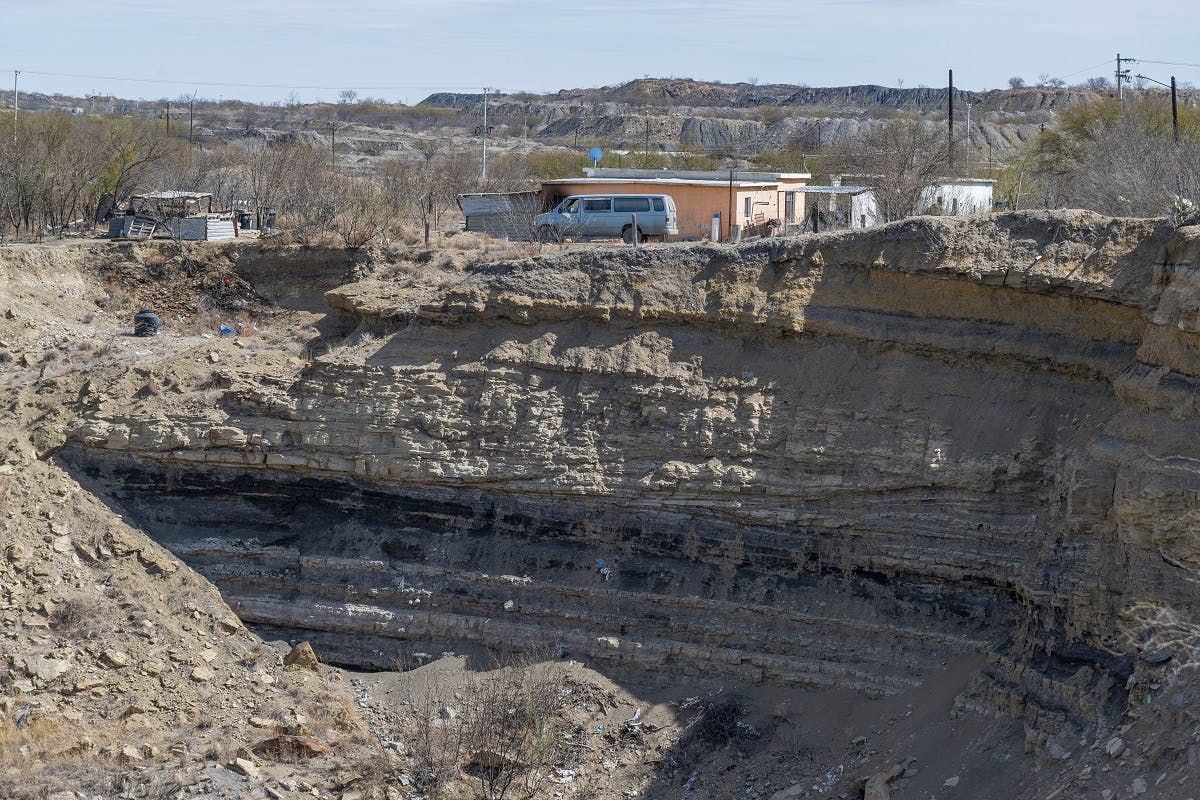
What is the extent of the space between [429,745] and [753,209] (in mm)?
12532

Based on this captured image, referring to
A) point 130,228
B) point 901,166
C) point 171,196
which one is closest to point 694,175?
point 901,166

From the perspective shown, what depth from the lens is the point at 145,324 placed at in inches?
668

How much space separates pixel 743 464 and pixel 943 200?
10262 mm

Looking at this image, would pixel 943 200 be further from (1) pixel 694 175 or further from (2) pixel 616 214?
(2) pixel 616 214

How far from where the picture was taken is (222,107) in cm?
9025

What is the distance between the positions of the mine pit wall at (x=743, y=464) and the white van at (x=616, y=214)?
4.66m

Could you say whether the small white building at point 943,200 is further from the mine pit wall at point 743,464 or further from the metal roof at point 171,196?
the metal roof at point 171,196

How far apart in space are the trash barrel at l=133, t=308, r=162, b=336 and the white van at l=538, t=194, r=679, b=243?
600 cm

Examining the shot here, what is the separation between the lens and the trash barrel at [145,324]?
55.6ft

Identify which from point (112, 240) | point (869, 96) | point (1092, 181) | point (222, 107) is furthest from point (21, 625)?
point (222, 107)

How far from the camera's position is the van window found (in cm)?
1831

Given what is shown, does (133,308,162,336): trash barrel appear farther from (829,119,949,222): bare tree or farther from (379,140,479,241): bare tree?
(829,119,949,222): bare tree

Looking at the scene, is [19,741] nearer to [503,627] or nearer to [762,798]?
[503,627]

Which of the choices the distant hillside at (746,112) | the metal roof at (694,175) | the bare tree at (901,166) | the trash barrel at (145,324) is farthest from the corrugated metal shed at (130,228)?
the distant hillside at (746,112)
